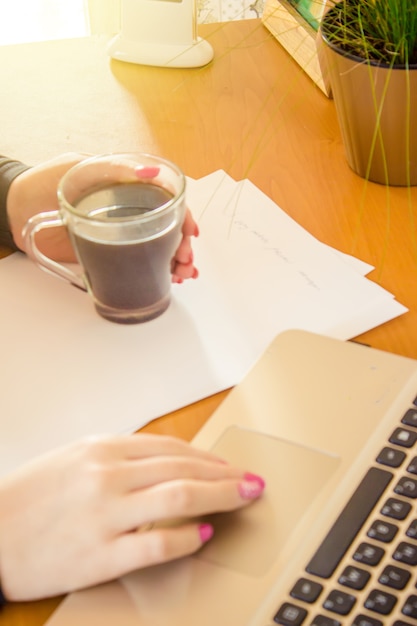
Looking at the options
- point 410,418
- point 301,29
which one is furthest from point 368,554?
point 301,29

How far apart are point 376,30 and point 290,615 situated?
55 centimetres

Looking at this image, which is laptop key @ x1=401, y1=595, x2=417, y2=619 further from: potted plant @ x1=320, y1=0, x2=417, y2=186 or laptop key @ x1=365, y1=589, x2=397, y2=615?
potted plant @ x1=320, y1=0, x2=417, y2=186

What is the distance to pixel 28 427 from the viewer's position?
0.62m

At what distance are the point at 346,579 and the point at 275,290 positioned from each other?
31cm

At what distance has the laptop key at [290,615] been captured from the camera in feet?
1.53

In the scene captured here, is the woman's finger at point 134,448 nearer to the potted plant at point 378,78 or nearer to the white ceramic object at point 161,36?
the potted plant at point 378,78

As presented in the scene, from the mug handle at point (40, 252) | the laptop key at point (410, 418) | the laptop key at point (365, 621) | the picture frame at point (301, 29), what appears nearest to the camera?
the laptop key at point (365, 621)

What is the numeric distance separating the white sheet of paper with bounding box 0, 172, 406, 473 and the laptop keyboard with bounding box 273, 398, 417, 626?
0.16 meters

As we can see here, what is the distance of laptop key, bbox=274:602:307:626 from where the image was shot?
18.3 inches

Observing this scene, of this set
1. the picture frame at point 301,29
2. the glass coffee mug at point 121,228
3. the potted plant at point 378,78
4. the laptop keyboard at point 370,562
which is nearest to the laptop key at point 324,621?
the laptop keyboard at point 370,562


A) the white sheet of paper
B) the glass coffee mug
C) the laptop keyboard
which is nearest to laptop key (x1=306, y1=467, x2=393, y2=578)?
the laptop keyboard

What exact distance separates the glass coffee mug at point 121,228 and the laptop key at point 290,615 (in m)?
0.31

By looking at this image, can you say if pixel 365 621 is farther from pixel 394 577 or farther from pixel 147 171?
pixel 147 171

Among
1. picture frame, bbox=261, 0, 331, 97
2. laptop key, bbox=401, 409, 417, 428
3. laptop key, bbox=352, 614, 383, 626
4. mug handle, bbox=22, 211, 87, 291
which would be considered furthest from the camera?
picture frame, bbox=261, 0, 331, 97
